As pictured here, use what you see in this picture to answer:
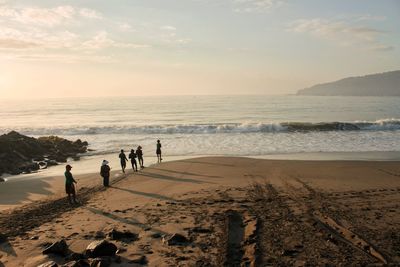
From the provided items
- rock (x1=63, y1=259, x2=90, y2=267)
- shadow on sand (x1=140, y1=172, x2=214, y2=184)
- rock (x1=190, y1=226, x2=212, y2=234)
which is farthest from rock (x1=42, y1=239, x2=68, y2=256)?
shadow on sand (x1=140, y1=172, x2=214, y2=184)

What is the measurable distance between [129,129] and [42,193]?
3484 centimetres

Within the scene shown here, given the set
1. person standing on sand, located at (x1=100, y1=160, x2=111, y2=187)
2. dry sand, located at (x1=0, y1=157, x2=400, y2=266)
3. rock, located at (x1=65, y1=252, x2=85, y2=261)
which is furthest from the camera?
person standing on sand, located at (x1=100, y1=160, x2=111, y2=187)

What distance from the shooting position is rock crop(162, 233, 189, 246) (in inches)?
343

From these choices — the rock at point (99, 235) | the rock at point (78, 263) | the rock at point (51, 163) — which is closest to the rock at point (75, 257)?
the rock at point (78, 263)

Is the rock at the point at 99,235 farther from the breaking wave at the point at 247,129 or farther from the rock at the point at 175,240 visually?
the breaking wave at the point at 247,129

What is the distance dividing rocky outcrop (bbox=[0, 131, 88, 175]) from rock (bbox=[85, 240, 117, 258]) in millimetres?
17339

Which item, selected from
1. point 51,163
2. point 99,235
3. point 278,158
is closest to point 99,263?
point 99,235

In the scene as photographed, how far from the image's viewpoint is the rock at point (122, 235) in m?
9.08

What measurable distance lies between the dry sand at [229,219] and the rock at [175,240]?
103 millimetres

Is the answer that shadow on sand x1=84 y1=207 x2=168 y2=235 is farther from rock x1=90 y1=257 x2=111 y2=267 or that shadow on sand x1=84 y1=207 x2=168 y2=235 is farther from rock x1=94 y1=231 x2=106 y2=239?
rock x1=90 y1=257 x2=111 y2=267

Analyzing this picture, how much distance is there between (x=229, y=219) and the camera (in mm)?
10516

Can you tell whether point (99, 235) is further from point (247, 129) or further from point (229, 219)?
point (247, 129)

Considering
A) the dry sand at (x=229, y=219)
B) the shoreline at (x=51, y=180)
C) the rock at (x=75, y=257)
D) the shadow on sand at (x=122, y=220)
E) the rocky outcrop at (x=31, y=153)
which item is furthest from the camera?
the rocky outcrop at (x=31, y=153)

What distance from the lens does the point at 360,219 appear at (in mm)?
10406
